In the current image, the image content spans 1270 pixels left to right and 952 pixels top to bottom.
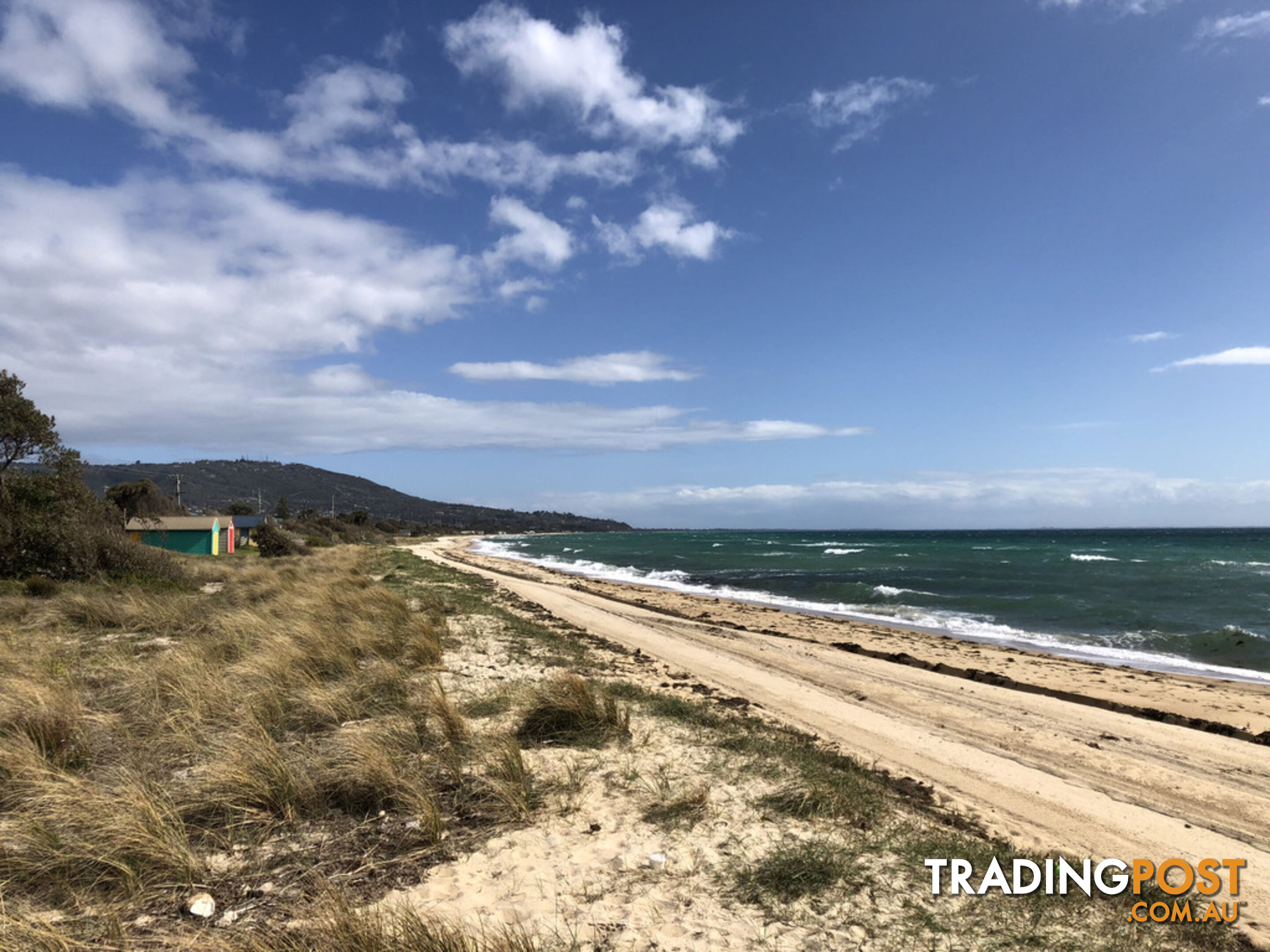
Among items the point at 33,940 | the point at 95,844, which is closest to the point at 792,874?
the point at 33,940

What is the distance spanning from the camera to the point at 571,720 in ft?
22.2

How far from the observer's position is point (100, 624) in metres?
12.1

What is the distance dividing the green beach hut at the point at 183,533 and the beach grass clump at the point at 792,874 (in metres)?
44.3

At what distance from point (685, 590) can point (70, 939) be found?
1152 inches

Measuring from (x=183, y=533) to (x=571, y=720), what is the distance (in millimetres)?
44116

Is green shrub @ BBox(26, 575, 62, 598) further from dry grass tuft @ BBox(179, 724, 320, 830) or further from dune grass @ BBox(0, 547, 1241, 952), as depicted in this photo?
dry grass tuft @ BBox(179, 724, 320, 830)

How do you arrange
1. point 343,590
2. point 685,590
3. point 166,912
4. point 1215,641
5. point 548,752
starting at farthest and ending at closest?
point 685,590 → point 1215,641 → point 343,590 → point 548,752 → point 166,912

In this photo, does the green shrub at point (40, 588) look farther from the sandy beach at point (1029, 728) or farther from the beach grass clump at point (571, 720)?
the beach grass clump at point (571, 720)

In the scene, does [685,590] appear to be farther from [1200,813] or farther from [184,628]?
[1200,813]

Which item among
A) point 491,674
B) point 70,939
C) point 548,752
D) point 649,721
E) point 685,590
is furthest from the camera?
point 685,590

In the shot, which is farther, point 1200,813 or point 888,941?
point 1200,813

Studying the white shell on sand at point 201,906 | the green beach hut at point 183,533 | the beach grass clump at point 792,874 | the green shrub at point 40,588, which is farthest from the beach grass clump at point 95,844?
the green beach hut at point 183,533

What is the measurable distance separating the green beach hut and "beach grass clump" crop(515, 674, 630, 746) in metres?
41.1

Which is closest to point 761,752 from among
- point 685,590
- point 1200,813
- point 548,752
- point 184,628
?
point 548,752
